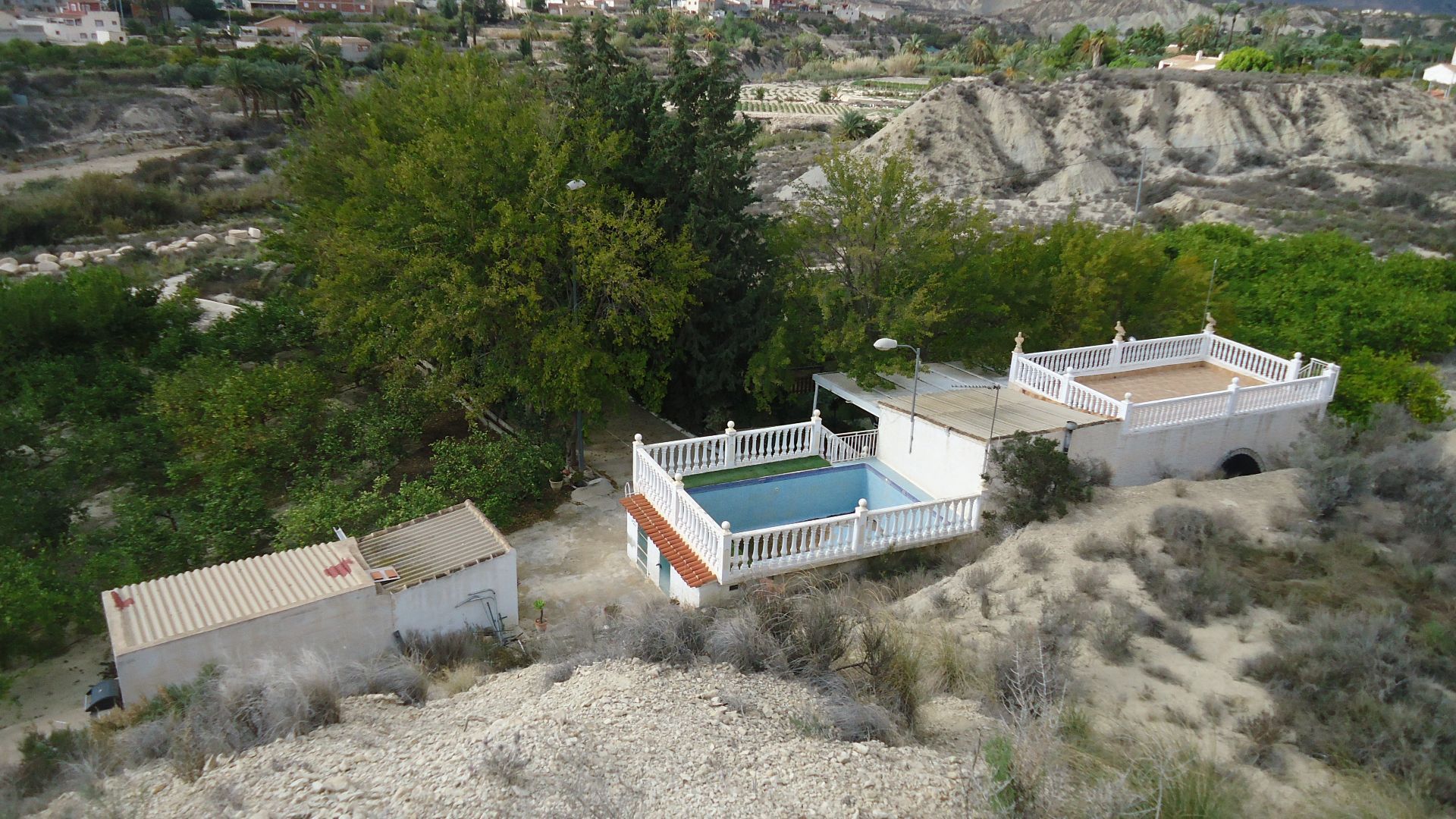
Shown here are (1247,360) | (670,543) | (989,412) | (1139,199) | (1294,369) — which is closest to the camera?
(670,543)

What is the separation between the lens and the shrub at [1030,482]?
13594 millimetres

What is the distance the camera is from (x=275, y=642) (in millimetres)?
10500

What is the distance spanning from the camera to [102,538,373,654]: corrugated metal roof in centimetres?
1012

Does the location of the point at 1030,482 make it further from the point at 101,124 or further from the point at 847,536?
the point at 101,124

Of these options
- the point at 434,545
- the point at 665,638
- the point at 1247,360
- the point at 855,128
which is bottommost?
the point at 434,545

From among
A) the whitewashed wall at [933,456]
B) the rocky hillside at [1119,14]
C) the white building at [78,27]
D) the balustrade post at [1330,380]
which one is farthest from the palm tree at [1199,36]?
the white building at [78,27]

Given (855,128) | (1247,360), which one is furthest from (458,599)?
(855,128)

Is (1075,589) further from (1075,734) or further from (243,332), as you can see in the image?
(243,332)

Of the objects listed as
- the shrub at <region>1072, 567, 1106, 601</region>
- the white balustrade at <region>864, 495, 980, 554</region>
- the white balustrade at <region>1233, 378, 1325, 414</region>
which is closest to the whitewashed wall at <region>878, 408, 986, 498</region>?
the white balustrade at <region>864, 495, 980, 554</region>

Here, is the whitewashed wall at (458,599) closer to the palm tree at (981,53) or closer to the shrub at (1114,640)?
the shrub at (1114,640)

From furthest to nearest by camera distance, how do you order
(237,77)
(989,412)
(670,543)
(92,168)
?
1. (237,77)
2. (92,168)
3. (989,412)
4. (670,543)

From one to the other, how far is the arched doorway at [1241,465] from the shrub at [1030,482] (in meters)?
4.27

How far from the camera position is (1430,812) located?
22.9 ft

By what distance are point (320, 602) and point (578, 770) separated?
17.3 ft
